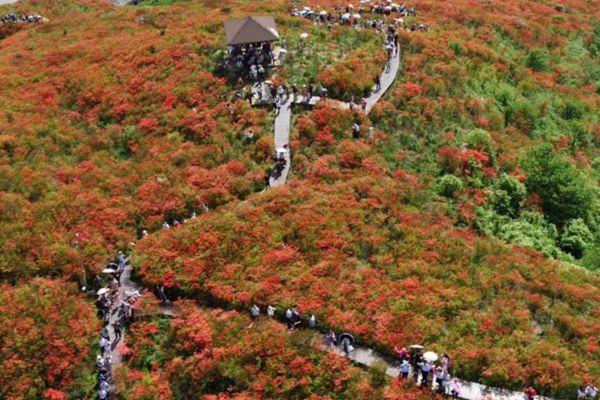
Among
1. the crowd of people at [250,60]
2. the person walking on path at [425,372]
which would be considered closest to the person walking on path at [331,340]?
the person walking on path at [425,372]

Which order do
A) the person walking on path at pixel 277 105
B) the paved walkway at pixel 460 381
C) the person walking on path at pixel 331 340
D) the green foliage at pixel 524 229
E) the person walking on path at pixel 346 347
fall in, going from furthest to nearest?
the person walking on path at pixel 277 105 < the green foliage at pixel 524 229 < the person walking on path at pixel 331 340 < the person walking on path at pixel 346 347 < the paved walkway at pixel 460 381

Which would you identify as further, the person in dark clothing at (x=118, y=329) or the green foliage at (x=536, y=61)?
the green foliage at (x=536, y=61)

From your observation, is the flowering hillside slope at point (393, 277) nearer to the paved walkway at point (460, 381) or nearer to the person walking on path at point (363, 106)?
the paved walkway at point (460, 381)

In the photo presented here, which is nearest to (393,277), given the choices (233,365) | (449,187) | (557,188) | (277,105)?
(449,187)

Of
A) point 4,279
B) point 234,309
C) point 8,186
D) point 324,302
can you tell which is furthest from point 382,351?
point 8,186

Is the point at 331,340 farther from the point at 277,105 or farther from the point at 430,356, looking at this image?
the point at 277,105
